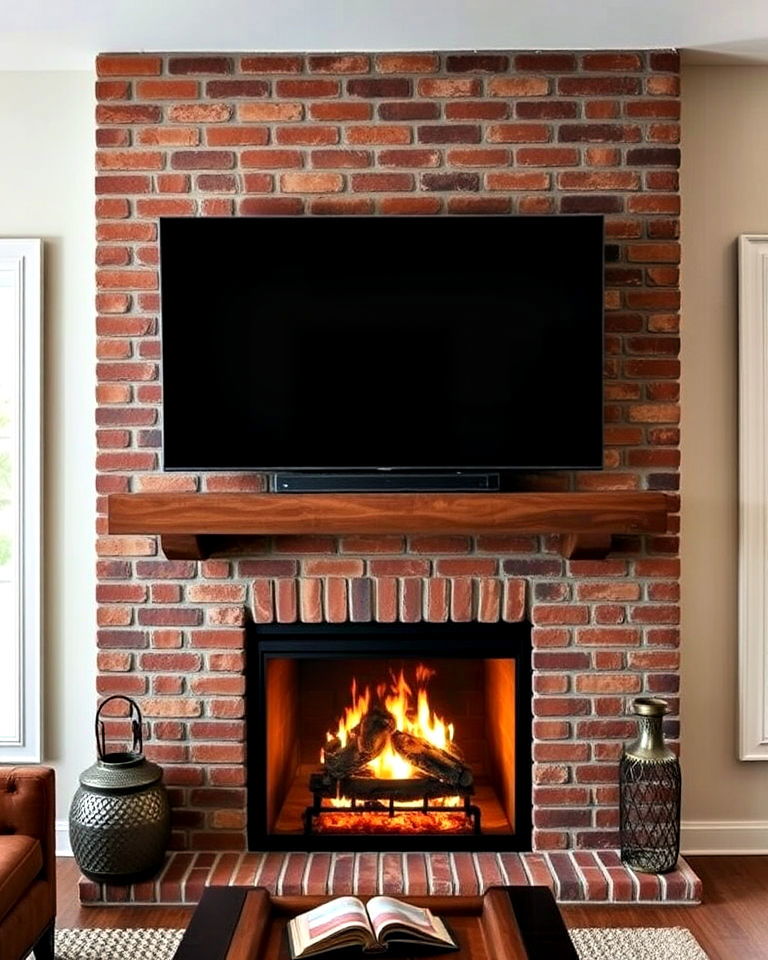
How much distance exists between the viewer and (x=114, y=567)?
3.38m

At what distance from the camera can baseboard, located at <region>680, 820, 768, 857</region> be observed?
3.55 meters

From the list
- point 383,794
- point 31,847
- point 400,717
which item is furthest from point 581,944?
point 31,847

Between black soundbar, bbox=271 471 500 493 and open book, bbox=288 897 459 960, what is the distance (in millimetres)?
1342

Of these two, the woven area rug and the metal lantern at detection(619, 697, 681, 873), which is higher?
the metal lantern at detection(619, 697, 681, 873)

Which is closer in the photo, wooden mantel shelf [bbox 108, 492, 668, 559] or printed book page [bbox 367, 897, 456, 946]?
printed book page [bbox 367, 897, 456, 946]

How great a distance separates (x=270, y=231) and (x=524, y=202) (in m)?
0.79

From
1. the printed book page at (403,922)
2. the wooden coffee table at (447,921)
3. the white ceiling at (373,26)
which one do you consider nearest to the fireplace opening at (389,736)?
the wooden coffee table at (447,921)

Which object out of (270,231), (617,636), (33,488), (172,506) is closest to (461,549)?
(617,636)

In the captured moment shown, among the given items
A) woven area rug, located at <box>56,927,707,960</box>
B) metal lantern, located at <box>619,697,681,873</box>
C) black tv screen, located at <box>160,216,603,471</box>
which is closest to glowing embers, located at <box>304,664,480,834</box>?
metal lantern, located at <box>619,697,681,873</box>

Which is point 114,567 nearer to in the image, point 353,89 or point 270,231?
point 270,231

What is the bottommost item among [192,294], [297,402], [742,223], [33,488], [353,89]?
[33,488]

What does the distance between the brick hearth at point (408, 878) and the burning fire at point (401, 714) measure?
1.09 ft

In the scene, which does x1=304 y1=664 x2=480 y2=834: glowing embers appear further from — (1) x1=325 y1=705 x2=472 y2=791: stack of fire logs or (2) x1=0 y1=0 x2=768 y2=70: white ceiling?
(2) x1=0 y1=0 x2=768 y2=70: white ceiling

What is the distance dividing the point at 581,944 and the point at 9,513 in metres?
2.22
